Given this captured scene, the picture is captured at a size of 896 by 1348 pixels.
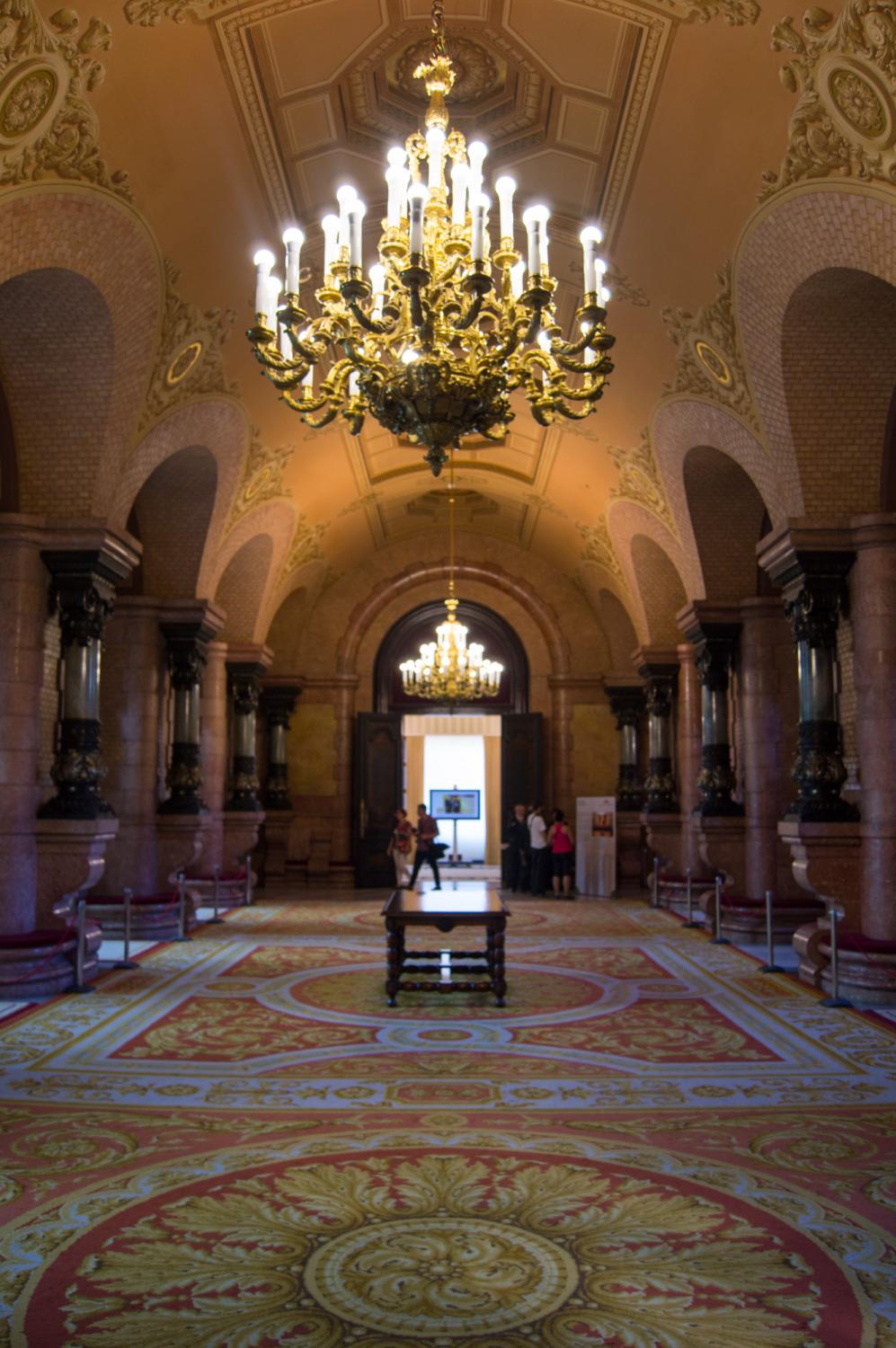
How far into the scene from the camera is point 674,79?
695 cm

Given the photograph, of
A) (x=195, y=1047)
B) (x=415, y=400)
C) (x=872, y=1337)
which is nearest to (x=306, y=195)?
(x=415, y=400)

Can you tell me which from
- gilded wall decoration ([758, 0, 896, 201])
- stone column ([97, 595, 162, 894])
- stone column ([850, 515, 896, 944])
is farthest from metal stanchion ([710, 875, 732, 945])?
gilded wall decoration ([758, 0, 896, 201])

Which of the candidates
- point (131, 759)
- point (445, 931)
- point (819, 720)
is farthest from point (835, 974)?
point (131, 759)

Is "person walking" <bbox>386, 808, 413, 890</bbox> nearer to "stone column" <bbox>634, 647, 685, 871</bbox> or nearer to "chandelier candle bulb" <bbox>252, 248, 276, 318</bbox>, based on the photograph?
"stone column" <bbox>634, 647, 685, 871</bbox>

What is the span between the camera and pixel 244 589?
15.1 m

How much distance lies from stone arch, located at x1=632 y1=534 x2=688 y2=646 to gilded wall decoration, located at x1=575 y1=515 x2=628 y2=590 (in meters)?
0.60

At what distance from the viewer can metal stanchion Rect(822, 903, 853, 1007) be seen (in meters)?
7.64

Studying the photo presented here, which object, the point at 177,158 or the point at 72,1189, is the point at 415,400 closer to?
the point at 177,158

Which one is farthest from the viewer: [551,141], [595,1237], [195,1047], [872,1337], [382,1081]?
[551,141]

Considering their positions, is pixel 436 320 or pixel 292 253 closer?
pixel 436 320

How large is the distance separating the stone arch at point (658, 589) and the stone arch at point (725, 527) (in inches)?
95.0

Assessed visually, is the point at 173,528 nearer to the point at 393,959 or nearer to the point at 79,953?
the point at 79,953

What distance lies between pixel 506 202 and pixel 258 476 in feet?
22.3

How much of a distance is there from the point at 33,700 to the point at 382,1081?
4.57 metres
